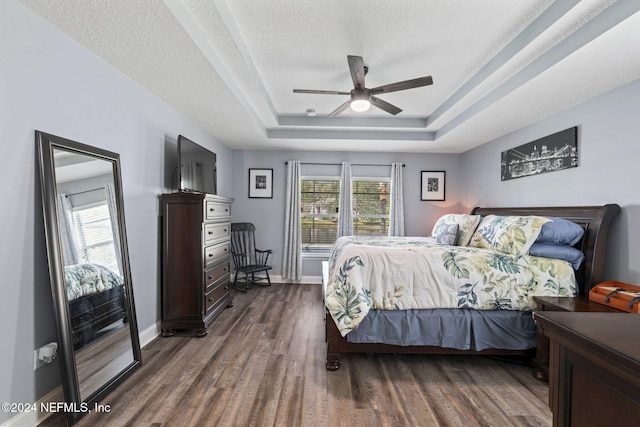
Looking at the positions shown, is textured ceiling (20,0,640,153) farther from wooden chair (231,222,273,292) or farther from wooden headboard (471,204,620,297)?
wooden chair (231,222,273,292)

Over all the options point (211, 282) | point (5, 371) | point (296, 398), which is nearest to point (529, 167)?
point (296, 398)

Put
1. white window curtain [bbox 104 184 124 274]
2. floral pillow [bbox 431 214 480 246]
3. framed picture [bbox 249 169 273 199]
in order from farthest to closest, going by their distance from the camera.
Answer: framed picture [bbox 249 169 273 199], floral pillow [bbox 431 214 480 246], white window curtain [bbox 104 184 124 274]

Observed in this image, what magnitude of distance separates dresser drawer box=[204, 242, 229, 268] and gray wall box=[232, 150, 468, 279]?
4.85ft

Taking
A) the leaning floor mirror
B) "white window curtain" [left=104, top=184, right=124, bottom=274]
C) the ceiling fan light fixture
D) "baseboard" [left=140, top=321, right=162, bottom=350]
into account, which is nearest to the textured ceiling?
the ceiling fan light fixture

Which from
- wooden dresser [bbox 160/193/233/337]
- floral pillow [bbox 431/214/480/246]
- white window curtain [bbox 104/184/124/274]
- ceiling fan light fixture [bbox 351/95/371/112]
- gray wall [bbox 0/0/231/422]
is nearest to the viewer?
gray wall [bbox 0/0/231/422]

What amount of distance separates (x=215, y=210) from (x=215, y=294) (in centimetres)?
94

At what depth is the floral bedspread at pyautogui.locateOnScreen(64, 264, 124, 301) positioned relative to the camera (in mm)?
1702

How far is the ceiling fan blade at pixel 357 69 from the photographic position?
6.73ft

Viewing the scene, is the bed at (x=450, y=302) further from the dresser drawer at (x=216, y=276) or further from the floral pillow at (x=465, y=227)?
the dresser drawer at (x=216, y=276)

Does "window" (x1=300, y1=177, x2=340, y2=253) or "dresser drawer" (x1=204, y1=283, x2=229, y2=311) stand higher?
"window" (x1=300, y1=177, x2=340, y2=253)

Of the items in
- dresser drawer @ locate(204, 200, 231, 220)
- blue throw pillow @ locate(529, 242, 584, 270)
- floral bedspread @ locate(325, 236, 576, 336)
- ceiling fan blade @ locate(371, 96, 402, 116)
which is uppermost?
ceiling fan blade @ locate(371, 96, 402, 116)

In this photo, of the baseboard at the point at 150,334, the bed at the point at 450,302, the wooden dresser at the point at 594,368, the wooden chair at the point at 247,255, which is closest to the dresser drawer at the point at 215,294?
the baseboard at the point at 150,334

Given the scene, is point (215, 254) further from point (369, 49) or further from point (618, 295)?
point (618, 295)

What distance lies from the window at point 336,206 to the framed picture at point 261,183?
1.92 ft
